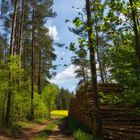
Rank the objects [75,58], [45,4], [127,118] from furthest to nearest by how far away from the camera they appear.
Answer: [45,4]
[127,118]
[75,58]

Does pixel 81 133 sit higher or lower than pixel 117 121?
lower

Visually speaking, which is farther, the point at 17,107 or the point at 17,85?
the point at 17,107

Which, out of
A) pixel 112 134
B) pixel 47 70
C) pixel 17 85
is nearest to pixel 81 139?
pixel 112 134

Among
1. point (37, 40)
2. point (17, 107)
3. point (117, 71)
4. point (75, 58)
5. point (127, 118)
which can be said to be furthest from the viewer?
point (37, 40)

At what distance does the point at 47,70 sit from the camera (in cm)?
5419

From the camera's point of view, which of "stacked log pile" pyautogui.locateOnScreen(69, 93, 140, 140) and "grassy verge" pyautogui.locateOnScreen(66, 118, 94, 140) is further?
"stacked log pile" pyautogui.locateOnScreen(69, 93, 140, 140)

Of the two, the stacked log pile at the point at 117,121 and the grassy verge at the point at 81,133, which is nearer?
the grassy verge at the point at 81,133

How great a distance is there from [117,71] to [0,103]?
1312 centimetres

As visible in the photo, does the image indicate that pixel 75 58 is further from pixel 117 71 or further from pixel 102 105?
pixel 102 105

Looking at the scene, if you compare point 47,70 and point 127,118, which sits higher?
point 47,70

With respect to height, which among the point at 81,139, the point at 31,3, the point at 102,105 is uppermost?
the point at 31,3

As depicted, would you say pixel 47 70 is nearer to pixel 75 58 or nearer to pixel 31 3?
pixel 31 3

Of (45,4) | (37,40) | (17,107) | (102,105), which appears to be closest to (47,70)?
(37,40)

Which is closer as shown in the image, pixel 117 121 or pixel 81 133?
pixel 81 133
